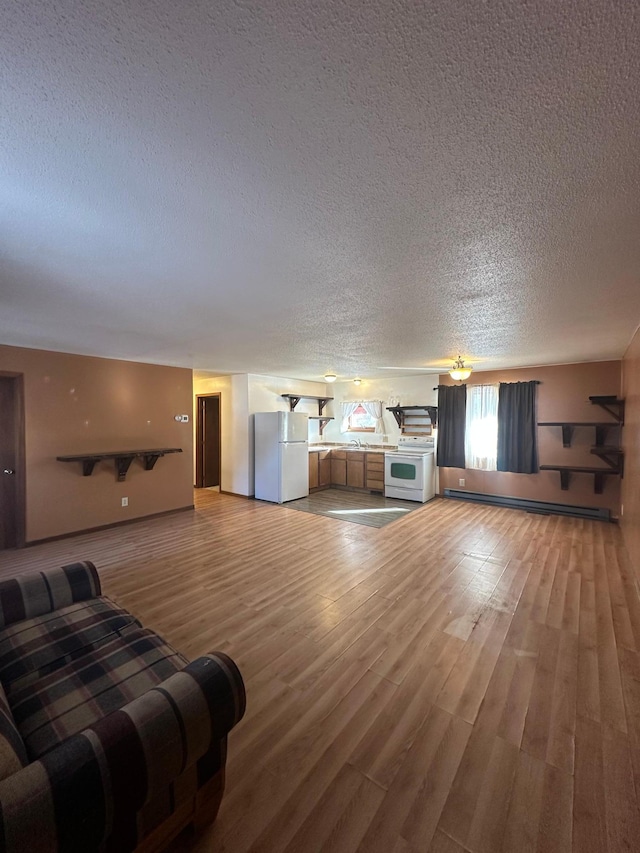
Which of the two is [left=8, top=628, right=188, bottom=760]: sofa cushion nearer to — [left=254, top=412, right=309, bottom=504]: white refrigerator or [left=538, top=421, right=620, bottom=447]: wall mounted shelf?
[left=254, top=412, right=309, bottom=504]: white refrigerator

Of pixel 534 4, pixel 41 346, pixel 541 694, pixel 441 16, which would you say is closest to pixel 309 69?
pixel 441 16

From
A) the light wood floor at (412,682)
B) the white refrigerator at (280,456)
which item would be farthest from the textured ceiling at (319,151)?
the white refrigerator at (280,456)

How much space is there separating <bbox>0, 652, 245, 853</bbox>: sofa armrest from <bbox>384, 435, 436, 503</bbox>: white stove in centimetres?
533

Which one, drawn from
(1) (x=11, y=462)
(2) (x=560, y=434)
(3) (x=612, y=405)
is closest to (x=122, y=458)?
(1) (x=11, y=462)

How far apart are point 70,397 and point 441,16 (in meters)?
5.06

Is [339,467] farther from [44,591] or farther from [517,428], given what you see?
[44,591]

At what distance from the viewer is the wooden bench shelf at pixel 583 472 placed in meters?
4.88

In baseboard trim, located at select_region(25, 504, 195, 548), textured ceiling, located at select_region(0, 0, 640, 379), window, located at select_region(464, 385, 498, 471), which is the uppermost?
textured ceiling, located at select_region(0, 0, 640, 379)

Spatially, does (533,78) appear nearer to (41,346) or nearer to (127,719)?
(127,719)

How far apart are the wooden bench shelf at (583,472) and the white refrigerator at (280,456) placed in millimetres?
4063

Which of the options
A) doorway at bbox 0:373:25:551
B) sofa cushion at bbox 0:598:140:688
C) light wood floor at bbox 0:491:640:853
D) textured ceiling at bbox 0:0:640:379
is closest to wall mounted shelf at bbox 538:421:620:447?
light wood floor at bbox 0:491:640:853

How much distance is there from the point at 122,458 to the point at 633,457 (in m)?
6.15

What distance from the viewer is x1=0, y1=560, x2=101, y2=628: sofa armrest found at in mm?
1808

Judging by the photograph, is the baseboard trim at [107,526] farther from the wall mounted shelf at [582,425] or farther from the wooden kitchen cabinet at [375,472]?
the wall mounted shelf at [582,425]
